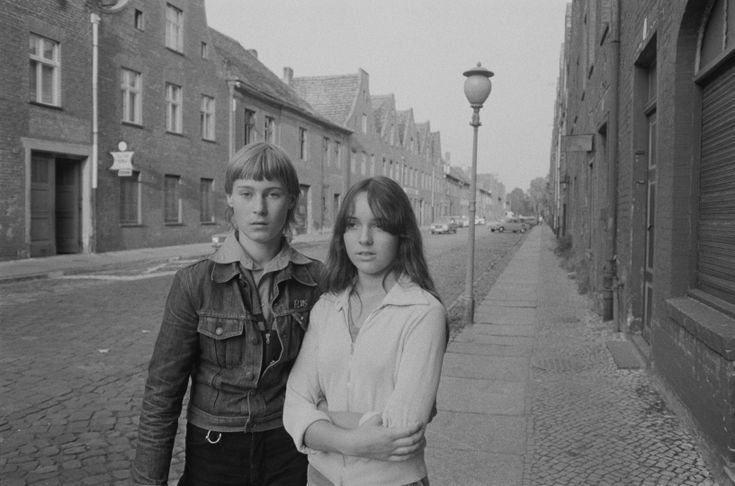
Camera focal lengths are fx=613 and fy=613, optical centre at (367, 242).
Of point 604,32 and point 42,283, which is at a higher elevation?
point 604,32

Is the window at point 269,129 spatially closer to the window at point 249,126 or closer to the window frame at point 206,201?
the window at point 249,126

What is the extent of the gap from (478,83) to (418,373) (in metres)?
7.91

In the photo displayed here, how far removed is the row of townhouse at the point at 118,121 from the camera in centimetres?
1598

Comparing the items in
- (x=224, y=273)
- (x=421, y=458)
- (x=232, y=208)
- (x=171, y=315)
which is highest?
(x=232, y=208)

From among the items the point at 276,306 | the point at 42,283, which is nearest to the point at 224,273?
the point at 276,306

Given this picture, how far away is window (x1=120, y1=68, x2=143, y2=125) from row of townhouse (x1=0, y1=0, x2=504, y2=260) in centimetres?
3

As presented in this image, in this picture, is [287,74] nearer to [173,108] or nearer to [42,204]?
[173,108]

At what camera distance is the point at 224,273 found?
2.03 metres

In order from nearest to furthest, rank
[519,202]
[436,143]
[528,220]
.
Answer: [528,220] < [436,143] < [519,202]

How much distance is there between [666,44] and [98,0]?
18.2 meters

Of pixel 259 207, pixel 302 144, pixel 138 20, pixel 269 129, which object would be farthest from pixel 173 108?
pixel 259 207

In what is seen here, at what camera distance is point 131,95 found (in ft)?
66.4

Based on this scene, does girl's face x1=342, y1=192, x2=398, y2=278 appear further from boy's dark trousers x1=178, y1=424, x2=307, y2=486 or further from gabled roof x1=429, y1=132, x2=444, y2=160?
gabled roof x1=429, y1=132, x2=444, y2=160

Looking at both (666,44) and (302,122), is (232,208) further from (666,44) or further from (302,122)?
(302,122)
